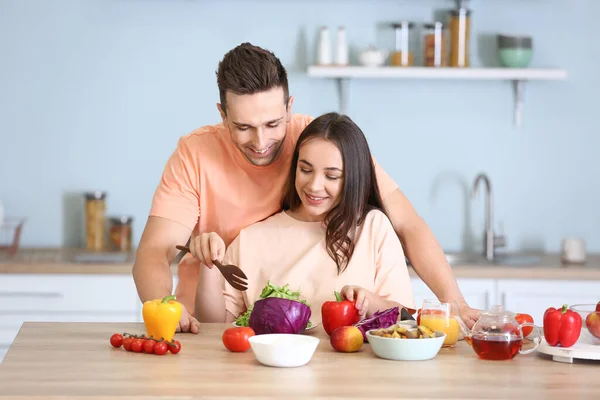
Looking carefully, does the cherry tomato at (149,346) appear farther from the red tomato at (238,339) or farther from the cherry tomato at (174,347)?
the red tomato at (238,339)

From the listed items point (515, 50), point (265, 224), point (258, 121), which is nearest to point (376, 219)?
point (265, 224)

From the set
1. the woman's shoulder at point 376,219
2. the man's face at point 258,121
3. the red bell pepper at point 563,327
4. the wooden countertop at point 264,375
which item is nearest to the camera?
the wooden countertop at point 264,375

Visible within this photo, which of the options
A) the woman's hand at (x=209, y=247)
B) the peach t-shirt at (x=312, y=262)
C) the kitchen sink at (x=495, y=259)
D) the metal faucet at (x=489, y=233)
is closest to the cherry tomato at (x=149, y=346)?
the woman's hand at (x=209, y=247)

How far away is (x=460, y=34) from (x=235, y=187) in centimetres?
188

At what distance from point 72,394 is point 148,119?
279 cm

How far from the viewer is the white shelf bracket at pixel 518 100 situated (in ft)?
14.6

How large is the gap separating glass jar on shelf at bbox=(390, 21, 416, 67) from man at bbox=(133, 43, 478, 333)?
4.98 ft

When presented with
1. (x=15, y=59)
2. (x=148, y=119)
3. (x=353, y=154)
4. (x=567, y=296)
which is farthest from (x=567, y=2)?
(x=15, y=59)

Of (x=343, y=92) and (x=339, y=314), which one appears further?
(x=343, y=92)

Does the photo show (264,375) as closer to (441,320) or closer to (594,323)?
(441,320)

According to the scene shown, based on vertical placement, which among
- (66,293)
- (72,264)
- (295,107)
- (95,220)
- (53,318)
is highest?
(295,107)

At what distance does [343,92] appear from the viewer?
14.6ft

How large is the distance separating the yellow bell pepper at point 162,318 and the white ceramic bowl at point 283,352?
227 mm

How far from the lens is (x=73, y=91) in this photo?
445 centimetres
